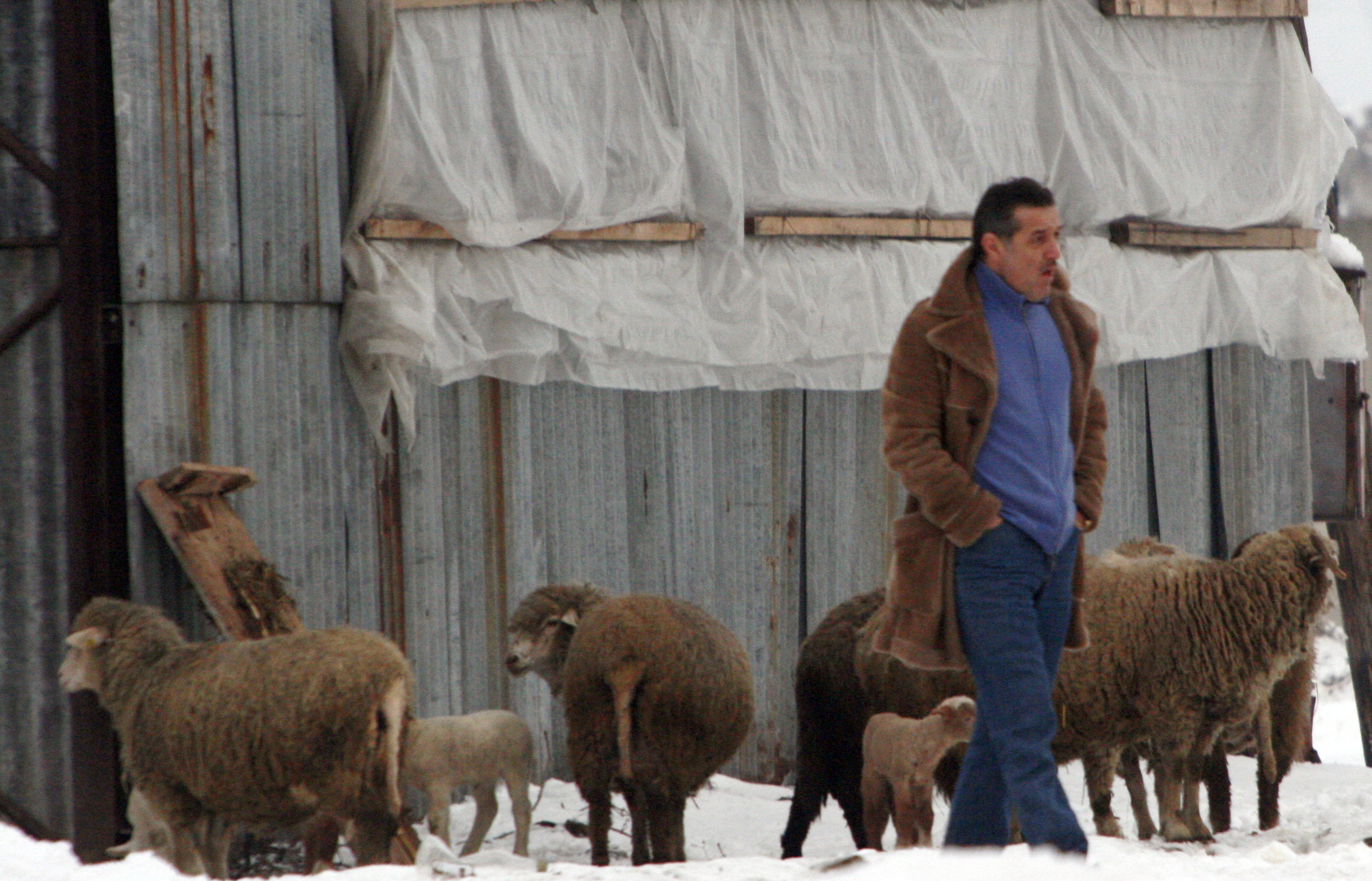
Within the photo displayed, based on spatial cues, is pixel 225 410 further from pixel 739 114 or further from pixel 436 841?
pixel 739 114

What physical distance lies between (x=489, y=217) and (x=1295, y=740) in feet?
15.0

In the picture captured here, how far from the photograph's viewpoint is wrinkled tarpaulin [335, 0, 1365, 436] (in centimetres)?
757

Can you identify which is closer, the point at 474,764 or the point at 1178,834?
the point at 474,764

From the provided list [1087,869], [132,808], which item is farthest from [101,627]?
[1087,869]

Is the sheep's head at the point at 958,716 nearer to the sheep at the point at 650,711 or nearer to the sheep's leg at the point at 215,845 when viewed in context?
the sheep at the point at 650,711

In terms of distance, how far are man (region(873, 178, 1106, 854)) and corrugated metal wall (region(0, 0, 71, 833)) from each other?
408 centimetres

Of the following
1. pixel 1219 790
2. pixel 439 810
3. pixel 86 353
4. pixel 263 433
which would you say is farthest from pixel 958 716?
pixel 86 353

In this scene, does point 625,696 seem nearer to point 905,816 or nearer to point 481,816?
point 481,816

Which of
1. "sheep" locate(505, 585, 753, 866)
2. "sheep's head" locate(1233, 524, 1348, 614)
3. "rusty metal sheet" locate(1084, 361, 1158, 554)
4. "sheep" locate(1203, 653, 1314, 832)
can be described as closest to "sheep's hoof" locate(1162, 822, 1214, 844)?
"sheep" locate(1203, 653, 1314, 832)

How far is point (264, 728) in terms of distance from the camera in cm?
584

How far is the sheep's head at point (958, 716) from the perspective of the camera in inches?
231

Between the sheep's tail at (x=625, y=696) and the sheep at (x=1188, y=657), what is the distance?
183 cm

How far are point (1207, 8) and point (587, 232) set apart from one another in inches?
167

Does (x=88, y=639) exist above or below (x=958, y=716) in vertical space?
above
